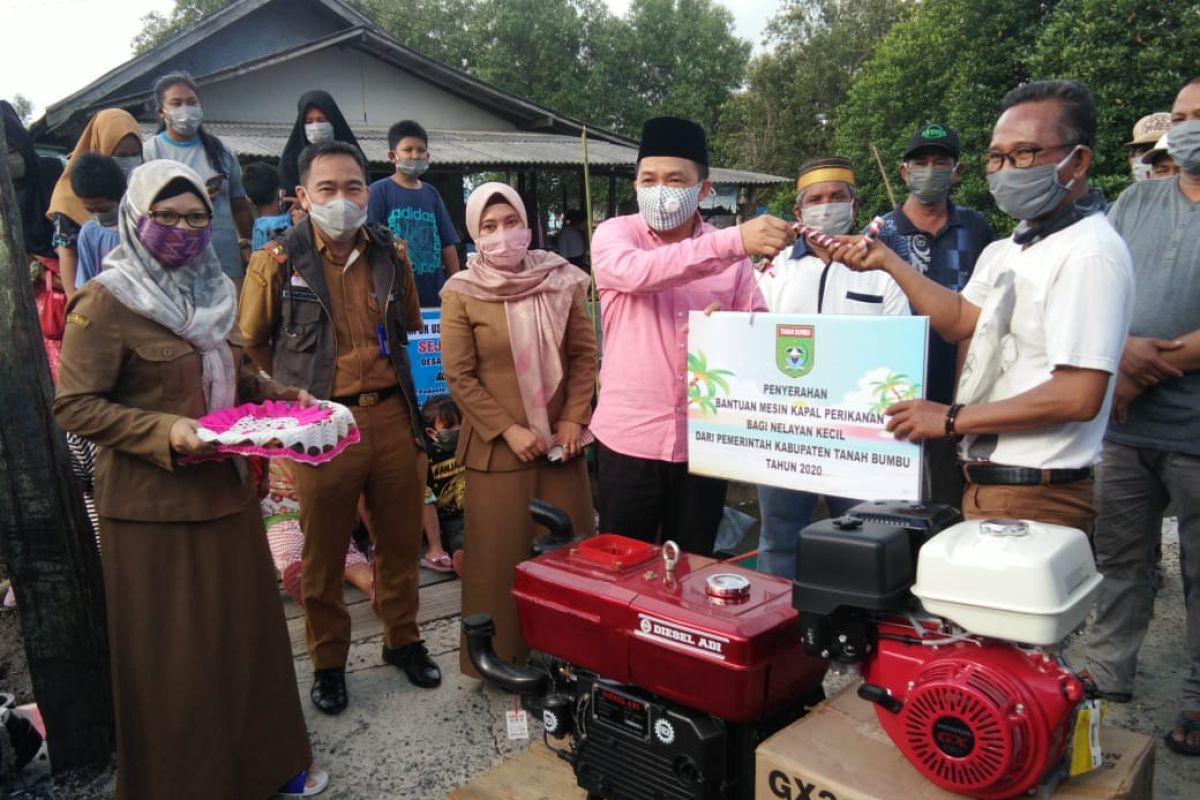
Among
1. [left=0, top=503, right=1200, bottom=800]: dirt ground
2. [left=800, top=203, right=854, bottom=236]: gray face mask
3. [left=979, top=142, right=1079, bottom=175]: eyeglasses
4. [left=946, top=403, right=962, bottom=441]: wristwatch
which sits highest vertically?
[left=979, top=142, right=1079, bottom=175]: eyeglasses

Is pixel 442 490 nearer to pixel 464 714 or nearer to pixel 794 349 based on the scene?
pixel 464 714

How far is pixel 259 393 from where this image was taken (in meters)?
2.94

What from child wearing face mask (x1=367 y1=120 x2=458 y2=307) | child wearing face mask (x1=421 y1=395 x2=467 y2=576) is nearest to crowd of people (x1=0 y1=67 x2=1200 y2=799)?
child wearing face mask (x1=421 y1=395 x2=467 y2=576)

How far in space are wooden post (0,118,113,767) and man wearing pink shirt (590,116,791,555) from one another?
187 centimetres

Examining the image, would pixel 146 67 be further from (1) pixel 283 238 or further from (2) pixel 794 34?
(2) pixel 794 34

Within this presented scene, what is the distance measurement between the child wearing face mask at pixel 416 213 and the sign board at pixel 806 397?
135 inches

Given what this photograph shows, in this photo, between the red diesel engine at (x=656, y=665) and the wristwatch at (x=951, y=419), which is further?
the wristwatch at (x=951, y=419)

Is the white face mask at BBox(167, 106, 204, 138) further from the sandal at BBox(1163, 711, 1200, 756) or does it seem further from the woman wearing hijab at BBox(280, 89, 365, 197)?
the sandal at BBox(1163, 711, 1200, 756)

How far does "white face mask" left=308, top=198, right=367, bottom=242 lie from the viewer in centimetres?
320

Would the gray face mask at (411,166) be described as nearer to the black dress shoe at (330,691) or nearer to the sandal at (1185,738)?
the black dress shoe at (330,691)

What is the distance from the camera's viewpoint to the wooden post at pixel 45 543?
281 centimetres

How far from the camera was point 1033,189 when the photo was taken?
6.97ft

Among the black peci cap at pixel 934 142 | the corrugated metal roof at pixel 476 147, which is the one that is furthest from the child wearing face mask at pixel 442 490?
the corrugated metal roof at pixel 476 147

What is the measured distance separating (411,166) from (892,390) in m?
4.28
